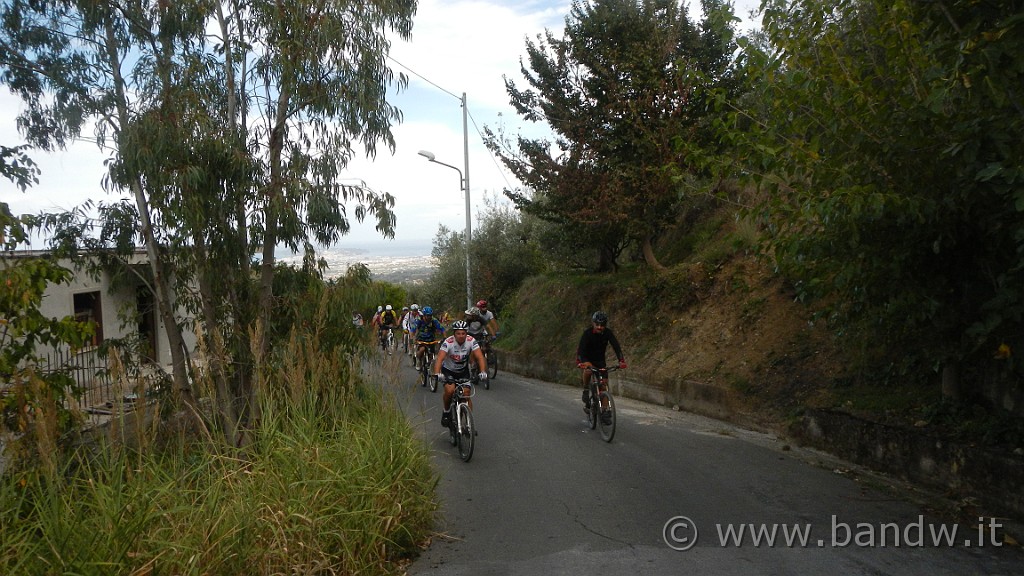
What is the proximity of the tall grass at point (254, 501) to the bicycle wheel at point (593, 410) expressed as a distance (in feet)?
14.5

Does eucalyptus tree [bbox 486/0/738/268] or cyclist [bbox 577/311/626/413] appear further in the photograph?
eucalyptus tree [bbox 486/0/738/268]

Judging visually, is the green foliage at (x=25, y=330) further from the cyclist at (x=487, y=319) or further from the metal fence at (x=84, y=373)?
the cyclist at (x=487, y=319)

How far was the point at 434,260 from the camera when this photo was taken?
3744 cm

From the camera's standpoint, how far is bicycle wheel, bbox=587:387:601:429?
1112cm

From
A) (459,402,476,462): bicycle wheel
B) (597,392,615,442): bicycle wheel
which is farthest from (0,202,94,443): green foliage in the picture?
(597,392,615,442): bicycle wheel

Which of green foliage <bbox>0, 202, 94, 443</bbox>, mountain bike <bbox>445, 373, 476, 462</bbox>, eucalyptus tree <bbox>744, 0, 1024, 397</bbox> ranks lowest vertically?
mountain bike <bbox>445, 373, 476, 462</bbox>

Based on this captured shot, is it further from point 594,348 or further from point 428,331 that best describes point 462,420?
point 428,331

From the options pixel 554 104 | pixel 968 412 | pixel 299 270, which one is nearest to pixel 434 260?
pixel 554 104

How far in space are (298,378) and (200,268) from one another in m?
3.55

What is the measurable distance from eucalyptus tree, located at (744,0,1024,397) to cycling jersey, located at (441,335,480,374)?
13.8ft

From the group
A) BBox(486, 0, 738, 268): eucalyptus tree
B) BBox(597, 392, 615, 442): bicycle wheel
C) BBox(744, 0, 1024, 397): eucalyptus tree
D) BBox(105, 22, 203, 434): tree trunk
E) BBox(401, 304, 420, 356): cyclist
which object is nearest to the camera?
BBox(744, 0, 1024, 397): eucalyptus tree

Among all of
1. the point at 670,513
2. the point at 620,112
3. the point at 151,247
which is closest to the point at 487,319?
the point at 620,112

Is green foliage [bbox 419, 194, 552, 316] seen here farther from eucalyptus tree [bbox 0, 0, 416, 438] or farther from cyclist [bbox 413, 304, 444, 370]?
eucalyptus tree [bbox 0, 0, 416, 438]

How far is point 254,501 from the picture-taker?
522cm
